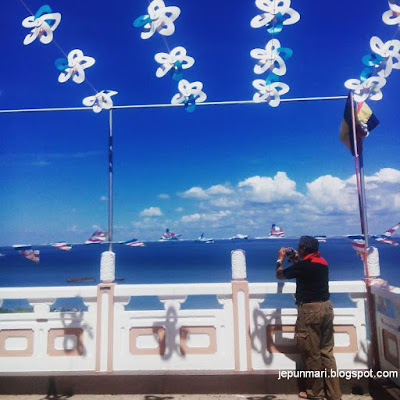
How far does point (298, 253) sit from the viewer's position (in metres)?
4.02

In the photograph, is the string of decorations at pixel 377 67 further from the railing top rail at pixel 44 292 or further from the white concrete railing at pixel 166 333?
the railing top rail at pixel 44 292

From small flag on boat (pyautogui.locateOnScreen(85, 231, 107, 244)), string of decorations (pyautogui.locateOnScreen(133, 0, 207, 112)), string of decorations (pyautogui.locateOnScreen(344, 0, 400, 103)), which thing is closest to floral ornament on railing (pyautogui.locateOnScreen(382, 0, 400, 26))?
string of decorations (pyautogui.locateOnScreen(344, 0, 400, 103))

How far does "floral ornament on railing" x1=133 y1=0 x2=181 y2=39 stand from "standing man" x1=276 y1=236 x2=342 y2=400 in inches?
111

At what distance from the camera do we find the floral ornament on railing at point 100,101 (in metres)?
5.30

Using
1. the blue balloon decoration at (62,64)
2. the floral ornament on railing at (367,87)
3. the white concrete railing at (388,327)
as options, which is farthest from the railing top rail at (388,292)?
the blue balloon decoration at (62,64)

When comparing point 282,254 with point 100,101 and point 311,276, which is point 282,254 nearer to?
point 311,276

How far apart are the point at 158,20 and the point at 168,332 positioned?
3681 millimetres

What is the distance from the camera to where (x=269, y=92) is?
16.1 ft

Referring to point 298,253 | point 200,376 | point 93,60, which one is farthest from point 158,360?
point 93,60

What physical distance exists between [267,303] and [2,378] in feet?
82.5

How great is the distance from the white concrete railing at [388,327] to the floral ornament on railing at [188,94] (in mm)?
3326

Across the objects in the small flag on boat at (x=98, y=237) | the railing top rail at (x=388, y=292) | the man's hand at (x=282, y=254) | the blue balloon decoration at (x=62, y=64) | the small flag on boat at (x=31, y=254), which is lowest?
the railing top rail at (x=388, y=292)

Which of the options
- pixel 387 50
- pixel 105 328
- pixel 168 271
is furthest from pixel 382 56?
pixel 168 271

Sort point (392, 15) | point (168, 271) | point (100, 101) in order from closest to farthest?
point (392, 15), point (100, 101), point (168, 271)
